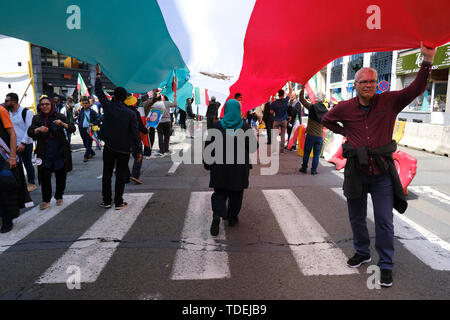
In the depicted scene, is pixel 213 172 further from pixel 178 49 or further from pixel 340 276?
pixel 340 276

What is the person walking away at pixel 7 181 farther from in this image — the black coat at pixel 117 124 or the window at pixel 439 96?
the window at pixel 439 96

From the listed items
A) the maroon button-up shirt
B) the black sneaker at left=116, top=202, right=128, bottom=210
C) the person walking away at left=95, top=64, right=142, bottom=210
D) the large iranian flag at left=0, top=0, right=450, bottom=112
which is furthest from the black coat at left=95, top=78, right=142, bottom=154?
the maroon button-up shirt

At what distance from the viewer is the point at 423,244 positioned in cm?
453

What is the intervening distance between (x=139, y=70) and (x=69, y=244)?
2.42m

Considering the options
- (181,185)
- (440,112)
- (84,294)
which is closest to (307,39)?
(84,294)

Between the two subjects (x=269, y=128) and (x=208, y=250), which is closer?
(x=208, y=250)

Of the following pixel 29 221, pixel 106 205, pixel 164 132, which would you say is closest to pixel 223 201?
pixel 106 205

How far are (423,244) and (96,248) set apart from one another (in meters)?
4.10

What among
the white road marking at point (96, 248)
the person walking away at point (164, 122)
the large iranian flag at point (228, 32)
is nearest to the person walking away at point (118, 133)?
the white road marking at point (96, 248)

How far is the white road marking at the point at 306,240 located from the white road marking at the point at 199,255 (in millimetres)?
884

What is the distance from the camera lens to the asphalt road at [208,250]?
345 centimetres

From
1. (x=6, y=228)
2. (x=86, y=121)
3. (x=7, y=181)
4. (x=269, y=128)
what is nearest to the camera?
(x=7, y=181)

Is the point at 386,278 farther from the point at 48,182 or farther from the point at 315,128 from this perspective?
the point at 315,128

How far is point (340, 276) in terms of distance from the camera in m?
3.68
